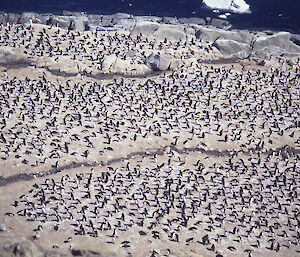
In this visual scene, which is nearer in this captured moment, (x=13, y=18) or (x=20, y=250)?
(x=20, y=250)

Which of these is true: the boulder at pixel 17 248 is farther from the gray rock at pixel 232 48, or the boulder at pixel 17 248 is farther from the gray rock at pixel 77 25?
the gray rock at pixel 77 25

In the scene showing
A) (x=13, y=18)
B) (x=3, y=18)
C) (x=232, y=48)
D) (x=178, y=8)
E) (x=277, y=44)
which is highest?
(x=277, y=44)

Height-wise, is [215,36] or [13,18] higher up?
[215,36]

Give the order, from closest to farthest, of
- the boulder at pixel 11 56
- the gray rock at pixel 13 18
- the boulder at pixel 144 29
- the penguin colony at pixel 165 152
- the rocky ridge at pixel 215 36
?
the penguin colony at pixel 165 152 → the boulder at pixel 11 56 → the rocky ridge at pixel 215 36 → the boulder at pixel 144 29 → the gray rock at pixel 13 18

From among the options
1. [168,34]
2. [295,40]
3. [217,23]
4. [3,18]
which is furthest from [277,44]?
[3,18]

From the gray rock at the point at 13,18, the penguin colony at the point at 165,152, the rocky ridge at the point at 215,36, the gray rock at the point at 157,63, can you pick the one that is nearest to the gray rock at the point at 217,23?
the rocky ridge at the point at 215,36

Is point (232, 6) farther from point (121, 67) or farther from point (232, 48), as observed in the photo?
point (121, 67)

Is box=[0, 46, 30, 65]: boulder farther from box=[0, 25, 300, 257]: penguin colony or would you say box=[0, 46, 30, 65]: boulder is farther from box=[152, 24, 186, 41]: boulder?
box=[152, 24, 186, 41]: boulder

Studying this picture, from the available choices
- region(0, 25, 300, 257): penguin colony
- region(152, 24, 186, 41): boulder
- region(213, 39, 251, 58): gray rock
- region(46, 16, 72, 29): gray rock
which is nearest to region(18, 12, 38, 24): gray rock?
region(46, 16, 72, 29): gray rock

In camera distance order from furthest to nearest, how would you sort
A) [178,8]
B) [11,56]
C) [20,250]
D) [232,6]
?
[178,8]
[232,6]
[11,56]
[20,250]
